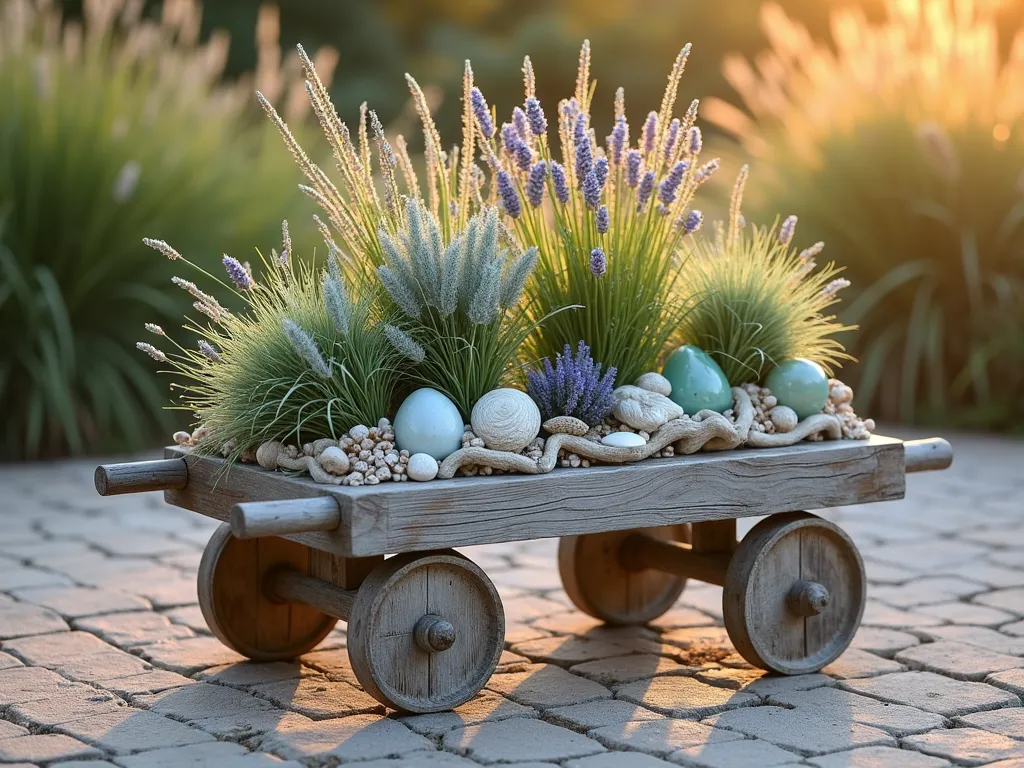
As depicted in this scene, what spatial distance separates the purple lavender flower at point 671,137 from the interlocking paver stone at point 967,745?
4.66 feet

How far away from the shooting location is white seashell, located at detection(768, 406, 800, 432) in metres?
3.18

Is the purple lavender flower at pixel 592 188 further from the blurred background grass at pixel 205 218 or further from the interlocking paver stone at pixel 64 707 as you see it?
the blurred background grass at pixel 205 218

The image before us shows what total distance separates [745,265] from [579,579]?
91 centimetres

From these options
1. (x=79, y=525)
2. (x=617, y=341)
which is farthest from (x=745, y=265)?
(x=79, y=525)

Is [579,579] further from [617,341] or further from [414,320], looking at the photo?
[414,320]

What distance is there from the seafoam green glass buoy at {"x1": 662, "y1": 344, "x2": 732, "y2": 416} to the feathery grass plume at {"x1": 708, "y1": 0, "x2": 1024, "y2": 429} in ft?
13.2

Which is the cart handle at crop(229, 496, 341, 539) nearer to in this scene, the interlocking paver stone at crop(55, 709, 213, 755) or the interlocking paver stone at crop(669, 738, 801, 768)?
the interlocking paver stone at crop(55, 709, 213, 755)

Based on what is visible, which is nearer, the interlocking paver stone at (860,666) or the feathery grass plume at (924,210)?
the interlocking paver stone at (860,666)

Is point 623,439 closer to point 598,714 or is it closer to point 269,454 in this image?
point 598,714

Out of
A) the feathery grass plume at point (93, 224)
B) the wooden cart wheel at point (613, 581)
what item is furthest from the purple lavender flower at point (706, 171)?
the feathery grass plume at point (93, 224)

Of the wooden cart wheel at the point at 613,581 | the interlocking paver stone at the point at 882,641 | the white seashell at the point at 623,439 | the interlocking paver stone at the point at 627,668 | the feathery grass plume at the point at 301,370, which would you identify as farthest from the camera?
the wooden cart wheel at the point at 613,581

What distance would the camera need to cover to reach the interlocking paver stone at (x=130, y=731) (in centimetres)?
266

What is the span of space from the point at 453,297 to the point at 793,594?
3.45 ft

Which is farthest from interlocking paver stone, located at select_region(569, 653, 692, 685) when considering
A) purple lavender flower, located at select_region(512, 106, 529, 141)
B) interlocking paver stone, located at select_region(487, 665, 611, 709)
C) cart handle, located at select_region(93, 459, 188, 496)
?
purple lavender flower, located at select_region(512, 106, 529, 141)
